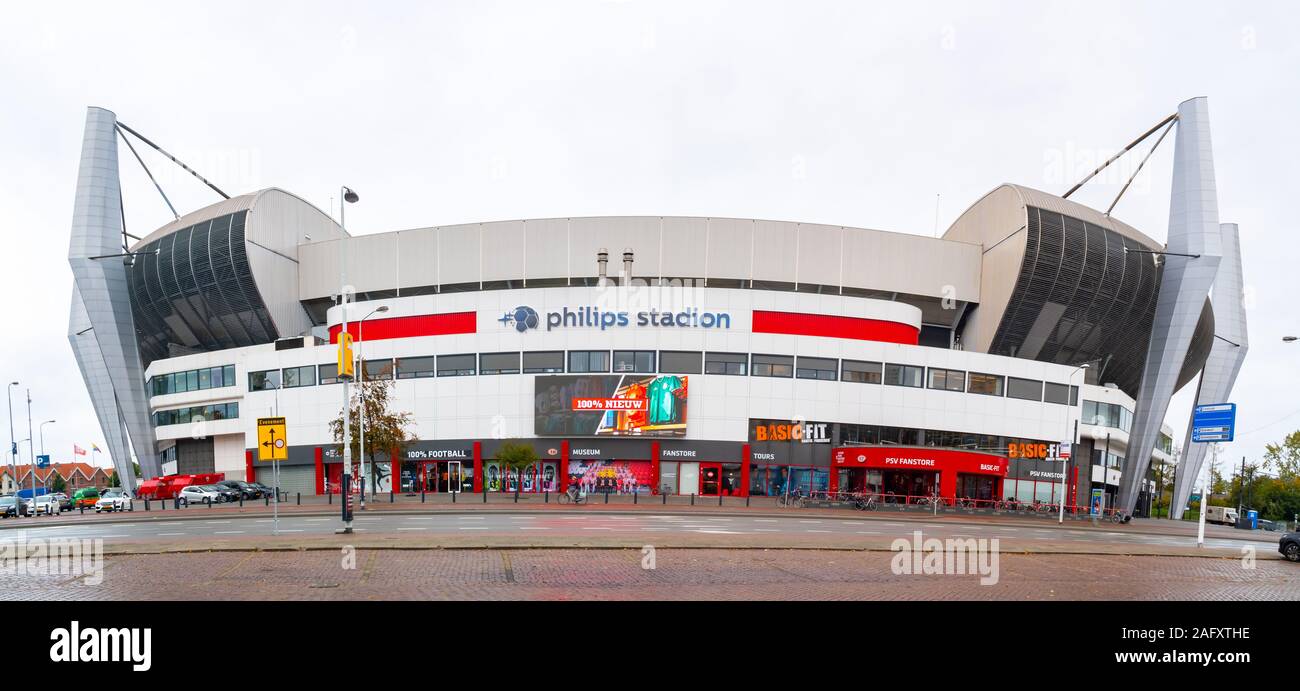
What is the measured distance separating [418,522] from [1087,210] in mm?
59767

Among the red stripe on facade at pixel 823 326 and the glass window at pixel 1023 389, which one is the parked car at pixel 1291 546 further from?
the glass window at pixel 1023 389

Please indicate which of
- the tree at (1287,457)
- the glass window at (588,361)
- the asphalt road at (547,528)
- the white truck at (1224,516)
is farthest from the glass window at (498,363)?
the tree at (1287,457)

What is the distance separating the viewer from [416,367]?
5056cm

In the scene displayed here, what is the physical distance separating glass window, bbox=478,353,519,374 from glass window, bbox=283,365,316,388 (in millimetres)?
14027

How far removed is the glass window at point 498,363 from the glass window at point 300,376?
14.0 m

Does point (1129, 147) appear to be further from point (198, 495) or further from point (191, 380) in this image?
point (191, 380)

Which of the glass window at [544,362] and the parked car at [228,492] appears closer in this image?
the parked car at [228,492]

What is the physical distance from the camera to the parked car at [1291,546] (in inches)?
834

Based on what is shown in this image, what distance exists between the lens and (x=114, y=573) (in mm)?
14008

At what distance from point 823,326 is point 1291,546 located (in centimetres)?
3064

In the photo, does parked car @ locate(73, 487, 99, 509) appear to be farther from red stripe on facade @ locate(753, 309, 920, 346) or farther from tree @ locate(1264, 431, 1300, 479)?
tree @ locate(1264, 431, 1300, 479)

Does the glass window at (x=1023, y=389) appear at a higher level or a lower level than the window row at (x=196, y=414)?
higher

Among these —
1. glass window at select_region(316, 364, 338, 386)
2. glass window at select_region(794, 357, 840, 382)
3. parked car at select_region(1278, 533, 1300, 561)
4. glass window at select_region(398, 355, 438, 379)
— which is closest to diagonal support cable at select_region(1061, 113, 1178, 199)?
glass window at select_region(794, 357, 840, 382)

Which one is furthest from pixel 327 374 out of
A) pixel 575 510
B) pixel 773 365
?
pixel 773 365
